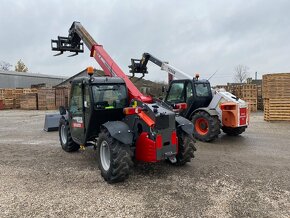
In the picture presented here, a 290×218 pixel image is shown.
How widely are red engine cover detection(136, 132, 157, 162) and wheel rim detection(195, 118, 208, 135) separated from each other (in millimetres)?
4112

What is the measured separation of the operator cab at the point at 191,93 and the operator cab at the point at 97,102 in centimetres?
385

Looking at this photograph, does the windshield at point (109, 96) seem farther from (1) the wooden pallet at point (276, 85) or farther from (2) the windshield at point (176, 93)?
(1) the wooden pallet at point (276, 85)

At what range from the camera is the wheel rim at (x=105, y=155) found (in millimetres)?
5397

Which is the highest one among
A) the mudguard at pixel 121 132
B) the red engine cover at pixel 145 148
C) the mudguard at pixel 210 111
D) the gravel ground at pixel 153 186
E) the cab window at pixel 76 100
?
the cab window at pixel 76 100

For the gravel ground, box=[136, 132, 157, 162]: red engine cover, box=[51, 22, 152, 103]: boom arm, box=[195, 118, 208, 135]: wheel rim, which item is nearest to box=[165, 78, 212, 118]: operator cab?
box=[195, 118, 208, 135]: wheel rim

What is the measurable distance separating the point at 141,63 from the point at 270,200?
7.29 metres

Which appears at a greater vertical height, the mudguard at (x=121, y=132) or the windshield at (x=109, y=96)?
the windshield at (x=109, y=96)

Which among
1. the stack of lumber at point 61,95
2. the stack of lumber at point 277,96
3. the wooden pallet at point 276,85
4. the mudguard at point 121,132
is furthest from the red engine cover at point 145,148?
the stack of lumber at point 61,95

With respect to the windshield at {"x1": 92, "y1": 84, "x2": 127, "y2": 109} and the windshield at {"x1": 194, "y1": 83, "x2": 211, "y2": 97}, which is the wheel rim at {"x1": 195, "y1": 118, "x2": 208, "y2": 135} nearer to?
the windshield at {"x1": 194, "y1": 83, "x2": 211, "y2": 97}

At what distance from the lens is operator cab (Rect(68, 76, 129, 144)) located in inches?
227

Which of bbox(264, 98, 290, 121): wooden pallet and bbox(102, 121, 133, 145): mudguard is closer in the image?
bbox(102, 121, 133, 145): mudguard

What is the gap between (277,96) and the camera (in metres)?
13.8

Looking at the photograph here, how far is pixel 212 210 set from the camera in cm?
405

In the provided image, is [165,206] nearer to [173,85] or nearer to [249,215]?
[249,215]
